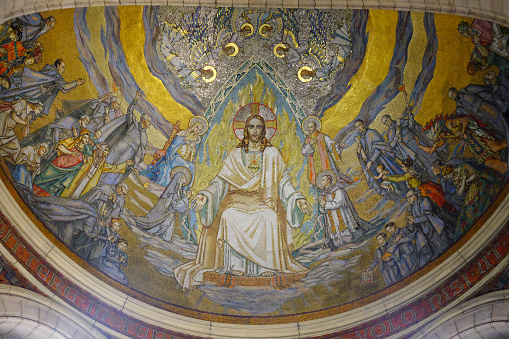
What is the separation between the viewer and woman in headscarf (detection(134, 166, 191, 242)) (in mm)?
11602

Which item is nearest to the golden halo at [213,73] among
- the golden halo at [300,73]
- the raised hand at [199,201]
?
the golden halo at [300,73]

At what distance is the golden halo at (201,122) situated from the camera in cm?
1198

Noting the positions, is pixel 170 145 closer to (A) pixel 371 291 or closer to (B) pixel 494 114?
(A) pixel 371 291

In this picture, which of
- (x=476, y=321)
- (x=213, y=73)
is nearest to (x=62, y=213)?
(x=213, y=73)

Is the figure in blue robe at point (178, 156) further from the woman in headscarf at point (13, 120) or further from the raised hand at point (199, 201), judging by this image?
the woman in headscarf at point (13, 120)

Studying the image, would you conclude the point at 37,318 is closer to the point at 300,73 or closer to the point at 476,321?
the point at 300,73

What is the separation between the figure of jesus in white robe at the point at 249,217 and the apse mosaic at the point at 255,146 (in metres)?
0.03

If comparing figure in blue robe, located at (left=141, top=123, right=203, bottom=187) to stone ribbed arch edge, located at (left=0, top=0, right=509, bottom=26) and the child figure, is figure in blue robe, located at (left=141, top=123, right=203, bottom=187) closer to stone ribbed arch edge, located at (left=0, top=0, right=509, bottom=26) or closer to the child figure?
the child figure

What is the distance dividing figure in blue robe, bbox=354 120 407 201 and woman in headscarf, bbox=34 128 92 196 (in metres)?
4.89

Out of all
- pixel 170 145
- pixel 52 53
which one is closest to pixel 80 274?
pixel 170 145

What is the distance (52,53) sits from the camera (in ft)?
33.8

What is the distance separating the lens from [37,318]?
31.0 feet

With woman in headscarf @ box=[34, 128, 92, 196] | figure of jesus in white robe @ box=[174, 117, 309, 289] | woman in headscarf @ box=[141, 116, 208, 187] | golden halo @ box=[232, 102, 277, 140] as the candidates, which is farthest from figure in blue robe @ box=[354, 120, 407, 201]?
woman in headscarf @ box=[34, 128, 92, 196]

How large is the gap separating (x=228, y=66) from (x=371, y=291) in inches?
191
